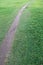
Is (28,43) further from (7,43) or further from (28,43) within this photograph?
(7,43)

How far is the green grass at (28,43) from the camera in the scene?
834cm

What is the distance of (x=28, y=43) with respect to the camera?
31.6ft

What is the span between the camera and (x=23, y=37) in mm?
10133

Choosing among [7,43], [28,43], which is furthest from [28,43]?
[7,43]

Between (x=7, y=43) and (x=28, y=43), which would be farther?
(x=28, y=43)

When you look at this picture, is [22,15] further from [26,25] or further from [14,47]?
[14,47]

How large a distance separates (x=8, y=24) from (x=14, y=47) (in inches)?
126

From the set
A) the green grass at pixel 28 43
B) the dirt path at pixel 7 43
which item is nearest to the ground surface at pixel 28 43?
the green grass at pixel 28 43

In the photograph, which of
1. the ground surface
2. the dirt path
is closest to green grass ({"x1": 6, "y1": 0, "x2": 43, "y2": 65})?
the ground surface

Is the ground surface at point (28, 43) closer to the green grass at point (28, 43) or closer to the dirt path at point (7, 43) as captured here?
the green grass at point (28, 43)

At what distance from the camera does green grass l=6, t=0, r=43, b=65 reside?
8.34 metres

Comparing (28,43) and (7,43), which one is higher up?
(7,43)

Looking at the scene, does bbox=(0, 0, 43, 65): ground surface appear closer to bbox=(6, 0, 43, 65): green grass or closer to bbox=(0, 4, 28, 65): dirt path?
bbox=(6, 0, 43, 65): green grass

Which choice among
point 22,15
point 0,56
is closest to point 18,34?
point 0,56
